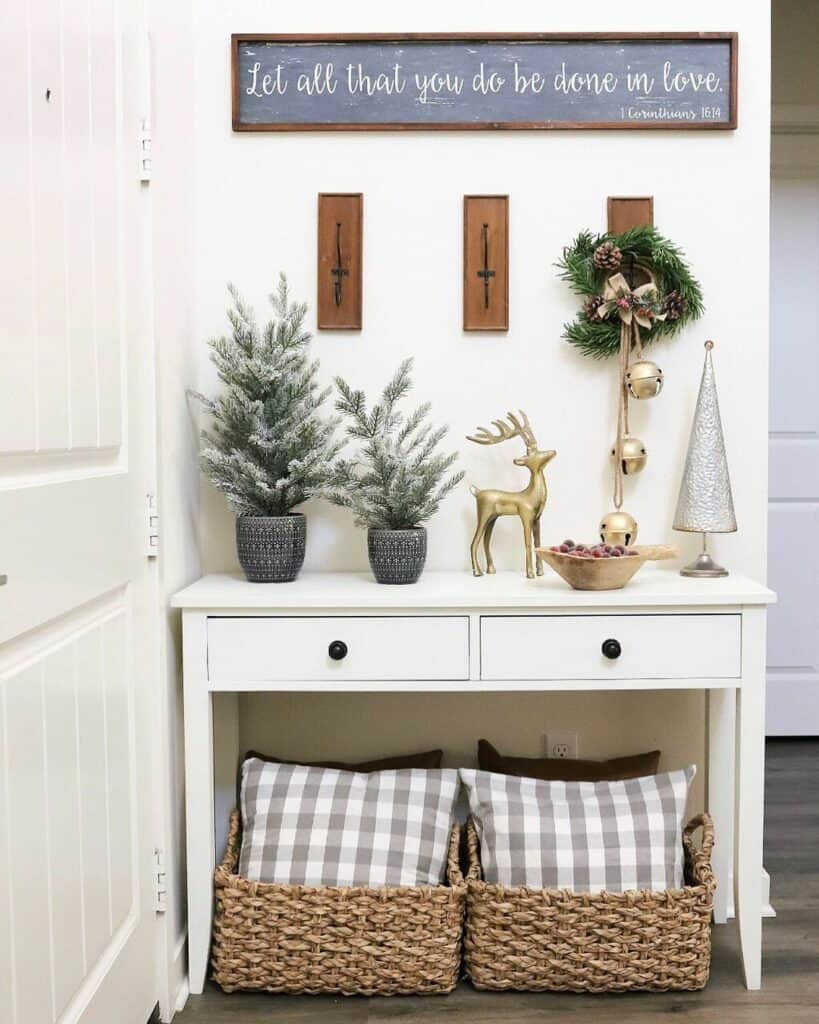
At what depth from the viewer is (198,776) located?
83.0 inches

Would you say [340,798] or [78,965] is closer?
[78,965]

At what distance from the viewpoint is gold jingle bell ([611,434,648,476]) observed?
2.40 m

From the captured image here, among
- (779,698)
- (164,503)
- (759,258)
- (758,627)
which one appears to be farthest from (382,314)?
(779,698)

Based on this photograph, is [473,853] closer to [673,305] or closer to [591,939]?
[591,939]

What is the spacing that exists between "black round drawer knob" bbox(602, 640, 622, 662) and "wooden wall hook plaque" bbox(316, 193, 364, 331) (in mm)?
898

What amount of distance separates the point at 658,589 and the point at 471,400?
61 cm

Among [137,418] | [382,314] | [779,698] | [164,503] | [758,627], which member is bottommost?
[779,698]

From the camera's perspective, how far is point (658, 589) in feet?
7.10

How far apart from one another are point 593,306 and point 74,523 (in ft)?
4.18

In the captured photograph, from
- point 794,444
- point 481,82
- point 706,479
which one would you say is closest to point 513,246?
point 481,82

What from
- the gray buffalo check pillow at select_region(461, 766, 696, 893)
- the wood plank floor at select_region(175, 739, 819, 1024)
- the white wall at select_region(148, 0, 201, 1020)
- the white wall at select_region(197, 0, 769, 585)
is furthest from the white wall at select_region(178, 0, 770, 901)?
the wood plank floor at select_region(175, 739, 819, 1024)

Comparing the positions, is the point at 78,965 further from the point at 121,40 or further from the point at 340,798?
the point at 121,40

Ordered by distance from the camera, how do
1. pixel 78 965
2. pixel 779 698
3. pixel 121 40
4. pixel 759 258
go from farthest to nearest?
pixel 779 698 < pixel 759 258 < pixel 121 40 < pixel 78 965

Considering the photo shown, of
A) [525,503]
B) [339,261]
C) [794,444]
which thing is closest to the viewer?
[525,503]
